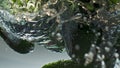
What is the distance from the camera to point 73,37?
1.08 metres

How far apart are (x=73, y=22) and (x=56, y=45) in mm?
132

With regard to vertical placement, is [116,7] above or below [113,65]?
above

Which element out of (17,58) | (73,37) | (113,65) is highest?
(73,37)

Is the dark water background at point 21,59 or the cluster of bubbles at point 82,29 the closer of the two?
the cluster of bubbles at point 82,29

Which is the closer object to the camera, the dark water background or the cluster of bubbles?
the cluster of bubbles

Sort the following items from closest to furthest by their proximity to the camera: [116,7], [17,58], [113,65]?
1. [116,7]
2. [113,65]
3. [17,58]

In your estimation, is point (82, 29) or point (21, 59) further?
point (21, 59)

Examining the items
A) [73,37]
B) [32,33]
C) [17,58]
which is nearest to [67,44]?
[73,37]

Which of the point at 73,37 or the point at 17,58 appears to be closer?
the point at 73,37

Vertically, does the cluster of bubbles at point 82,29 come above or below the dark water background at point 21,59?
above

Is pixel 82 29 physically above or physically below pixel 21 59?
above

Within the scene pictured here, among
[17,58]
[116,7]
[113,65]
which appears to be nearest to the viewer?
[116,7]

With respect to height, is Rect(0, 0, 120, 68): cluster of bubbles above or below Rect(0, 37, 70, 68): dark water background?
above

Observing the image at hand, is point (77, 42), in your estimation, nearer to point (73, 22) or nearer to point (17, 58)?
point (73, 22)
